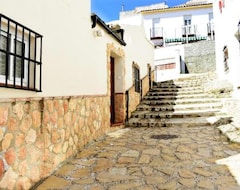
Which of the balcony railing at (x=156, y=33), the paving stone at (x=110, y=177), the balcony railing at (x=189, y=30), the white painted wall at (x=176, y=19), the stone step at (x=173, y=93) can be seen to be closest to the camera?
the paving stone at (x=110, y=177)

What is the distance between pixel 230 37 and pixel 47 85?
7.85 meters

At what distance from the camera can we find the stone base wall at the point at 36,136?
103 inches

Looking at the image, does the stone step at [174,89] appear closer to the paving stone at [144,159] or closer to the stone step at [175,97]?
the stone step at [175,97]

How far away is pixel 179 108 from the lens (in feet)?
29.2

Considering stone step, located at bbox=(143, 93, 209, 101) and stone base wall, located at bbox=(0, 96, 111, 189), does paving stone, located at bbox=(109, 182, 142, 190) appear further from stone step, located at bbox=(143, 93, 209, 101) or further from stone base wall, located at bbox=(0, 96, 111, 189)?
stone step, located at bbox=(143, 93, 209, 101)

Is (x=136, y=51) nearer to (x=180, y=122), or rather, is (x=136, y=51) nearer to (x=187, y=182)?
(x=180, y=122)

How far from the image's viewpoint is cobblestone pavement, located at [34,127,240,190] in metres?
3.14

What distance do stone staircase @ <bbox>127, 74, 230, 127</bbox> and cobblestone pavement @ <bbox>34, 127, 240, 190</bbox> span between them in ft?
6.15

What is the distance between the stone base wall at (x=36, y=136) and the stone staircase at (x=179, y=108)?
12.4 feet

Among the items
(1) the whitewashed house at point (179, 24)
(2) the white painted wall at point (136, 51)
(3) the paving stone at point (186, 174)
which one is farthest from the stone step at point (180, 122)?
(1) the whitewashed house at point (179, 24)

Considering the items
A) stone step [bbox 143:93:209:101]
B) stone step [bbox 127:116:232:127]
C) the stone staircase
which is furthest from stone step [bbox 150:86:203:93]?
stone step [bbox 127:116:232:127]

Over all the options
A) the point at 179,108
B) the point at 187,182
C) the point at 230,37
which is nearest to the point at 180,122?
the point at 179,108

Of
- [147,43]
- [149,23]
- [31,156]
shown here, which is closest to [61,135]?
[31,156]

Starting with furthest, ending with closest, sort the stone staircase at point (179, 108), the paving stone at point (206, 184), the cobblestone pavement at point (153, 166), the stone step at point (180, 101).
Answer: the stone step at point (180, 101)
the stone staircase at point (179, 108)
the cobblestone pavement at point (153, 166)
the paving stone at point (206, 184)
